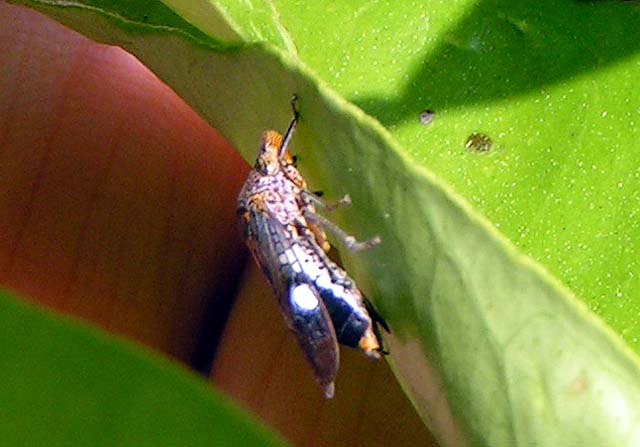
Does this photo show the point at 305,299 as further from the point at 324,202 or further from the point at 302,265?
the point at 324,202

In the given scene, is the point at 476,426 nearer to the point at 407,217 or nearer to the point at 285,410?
the point at 407,217

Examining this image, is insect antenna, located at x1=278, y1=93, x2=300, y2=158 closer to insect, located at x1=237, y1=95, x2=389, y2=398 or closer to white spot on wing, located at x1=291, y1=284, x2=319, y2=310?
insect, located at x1=237, y1=95, x2=389, y2=398

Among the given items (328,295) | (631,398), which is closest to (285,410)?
(328,295)

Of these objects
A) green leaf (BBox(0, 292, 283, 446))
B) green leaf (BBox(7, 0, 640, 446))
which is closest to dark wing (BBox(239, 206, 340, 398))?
green leaf (BBox(7, 0, 640, 446))

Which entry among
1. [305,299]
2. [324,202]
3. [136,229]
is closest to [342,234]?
[324,202]

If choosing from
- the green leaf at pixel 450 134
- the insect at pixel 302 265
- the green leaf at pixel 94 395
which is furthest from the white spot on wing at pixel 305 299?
the green leaf at pixel 94 395
